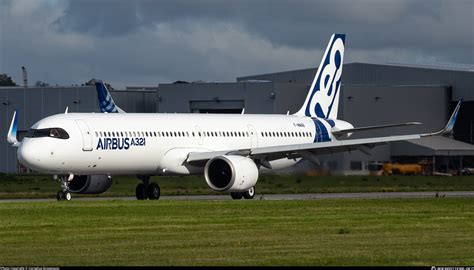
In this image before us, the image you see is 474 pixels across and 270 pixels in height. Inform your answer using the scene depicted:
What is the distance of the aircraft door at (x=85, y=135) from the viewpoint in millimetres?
44438

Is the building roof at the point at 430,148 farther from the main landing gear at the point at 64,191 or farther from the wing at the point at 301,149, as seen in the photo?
the main landing gear at the point at 64,191

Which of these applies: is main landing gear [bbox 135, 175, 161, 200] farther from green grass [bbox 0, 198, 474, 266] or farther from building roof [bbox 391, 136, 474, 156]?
building roof [bbox 391, 136, 474, 156]

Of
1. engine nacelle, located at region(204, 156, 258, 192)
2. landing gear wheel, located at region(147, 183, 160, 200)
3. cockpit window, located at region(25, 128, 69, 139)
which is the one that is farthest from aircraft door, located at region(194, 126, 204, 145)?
cockpit window, located at region(25, 128, 69, 139)

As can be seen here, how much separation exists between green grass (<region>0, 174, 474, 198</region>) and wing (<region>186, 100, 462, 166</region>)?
520 centimetres

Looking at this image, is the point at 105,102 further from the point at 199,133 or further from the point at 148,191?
the point at 148,191

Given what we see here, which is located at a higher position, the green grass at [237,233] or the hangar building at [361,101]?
the hangar building at [361,101]

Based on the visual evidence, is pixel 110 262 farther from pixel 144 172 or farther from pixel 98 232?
pixel 144 172

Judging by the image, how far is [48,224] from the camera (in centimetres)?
3059

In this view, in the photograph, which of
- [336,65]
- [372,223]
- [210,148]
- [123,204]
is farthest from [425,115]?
[372,223]

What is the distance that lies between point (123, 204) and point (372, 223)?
1073 cm

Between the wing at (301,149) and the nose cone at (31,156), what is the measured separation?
704 cm

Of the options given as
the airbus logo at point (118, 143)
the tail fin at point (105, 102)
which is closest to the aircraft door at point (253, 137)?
the airbus logo at point (118, 143)

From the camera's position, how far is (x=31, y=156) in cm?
4325

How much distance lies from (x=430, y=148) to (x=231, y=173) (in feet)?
155
